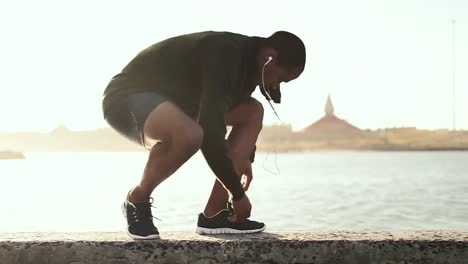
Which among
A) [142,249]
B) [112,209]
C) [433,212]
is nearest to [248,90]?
[142,249]

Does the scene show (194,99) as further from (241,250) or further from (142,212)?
(241,250)

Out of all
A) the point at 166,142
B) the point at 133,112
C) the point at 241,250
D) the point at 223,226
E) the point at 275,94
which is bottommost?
the point at 241,250

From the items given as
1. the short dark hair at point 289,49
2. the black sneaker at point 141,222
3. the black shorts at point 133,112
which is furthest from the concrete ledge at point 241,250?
the short dark hair at point 289,49

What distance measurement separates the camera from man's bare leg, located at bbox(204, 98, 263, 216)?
349 centimetres

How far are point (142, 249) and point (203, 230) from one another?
42 centimetres

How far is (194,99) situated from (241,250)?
763 mm

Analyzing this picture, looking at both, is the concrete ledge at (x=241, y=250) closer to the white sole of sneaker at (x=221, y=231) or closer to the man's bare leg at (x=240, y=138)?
the white sole of sneaker at (x=221, y=231)

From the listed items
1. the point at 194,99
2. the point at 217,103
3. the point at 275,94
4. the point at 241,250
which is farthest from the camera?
the point at 275,94

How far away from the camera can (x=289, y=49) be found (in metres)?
3.22

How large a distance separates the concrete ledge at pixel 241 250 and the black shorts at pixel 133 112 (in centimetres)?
53

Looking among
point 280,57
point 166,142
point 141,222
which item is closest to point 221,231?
point 141,222

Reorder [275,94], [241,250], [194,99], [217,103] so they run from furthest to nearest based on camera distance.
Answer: [275,94] → [194,99] → [241,250] → [217,103]

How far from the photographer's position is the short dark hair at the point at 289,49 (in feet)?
10.6

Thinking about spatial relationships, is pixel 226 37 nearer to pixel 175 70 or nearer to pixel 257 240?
pixel 175 70
